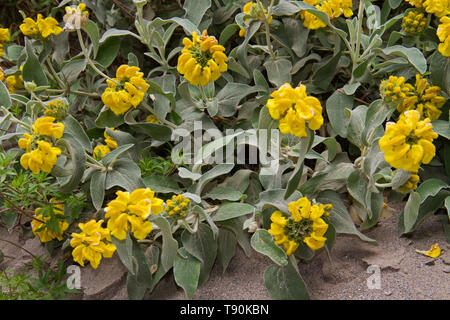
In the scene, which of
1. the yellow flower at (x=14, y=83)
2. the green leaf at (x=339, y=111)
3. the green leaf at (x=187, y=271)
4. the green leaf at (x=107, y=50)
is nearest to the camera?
the green leaf at (x=187, y=271)

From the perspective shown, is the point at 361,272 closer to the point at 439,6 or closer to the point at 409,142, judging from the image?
the point at 409,142

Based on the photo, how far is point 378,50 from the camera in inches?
72.1

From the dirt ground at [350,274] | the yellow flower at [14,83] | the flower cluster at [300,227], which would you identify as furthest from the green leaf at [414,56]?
the yellow flower at [14,83]

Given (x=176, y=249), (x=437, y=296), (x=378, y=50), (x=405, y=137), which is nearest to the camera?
(x=405, y=137)

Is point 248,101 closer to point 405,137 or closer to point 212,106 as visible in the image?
point 212,106

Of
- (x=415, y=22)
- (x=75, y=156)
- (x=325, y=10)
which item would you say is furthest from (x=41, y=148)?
(x=415, y=22)

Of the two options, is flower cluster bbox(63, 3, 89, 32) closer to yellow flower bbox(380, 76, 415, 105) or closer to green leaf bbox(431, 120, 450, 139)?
yellow flower bbox(380, 76, 415, 105)

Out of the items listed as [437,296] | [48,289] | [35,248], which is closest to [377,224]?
[437,296]

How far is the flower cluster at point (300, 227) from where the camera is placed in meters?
1.45

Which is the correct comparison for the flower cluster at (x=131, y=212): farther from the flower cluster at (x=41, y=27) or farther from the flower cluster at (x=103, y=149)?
the flower cluster at (x=41, y=27)

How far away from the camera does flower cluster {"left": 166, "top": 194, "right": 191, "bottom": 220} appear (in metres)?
1.48

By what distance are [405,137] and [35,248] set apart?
1511mm

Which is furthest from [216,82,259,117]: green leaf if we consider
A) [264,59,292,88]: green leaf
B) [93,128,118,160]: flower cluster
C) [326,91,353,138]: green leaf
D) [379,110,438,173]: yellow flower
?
[379,110,438,173]: yellow flower

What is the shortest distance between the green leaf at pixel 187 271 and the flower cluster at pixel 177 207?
0.56ft
